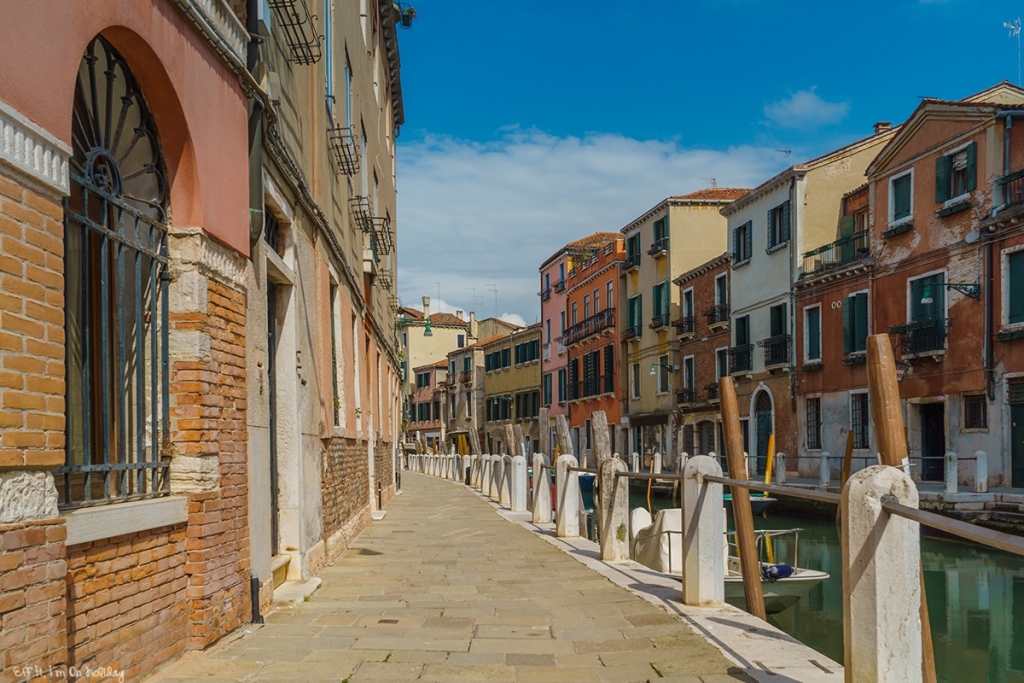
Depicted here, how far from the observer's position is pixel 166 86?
15.2ft

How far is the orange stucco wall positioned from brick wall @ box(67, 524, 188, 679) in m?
1.73

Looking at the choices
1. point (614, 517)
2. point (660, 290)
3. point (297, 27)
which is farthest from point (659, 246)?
point (297, 27)

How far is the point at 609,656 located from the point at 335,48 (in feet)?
28.5

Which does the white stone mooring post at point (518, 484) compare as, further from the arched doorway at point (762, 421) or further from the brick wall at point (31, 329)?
the arched doorway at point (762, 421)

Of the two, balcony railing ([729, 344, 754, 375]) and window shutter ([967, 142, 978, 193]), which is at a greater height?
window shutter ([967, 142, 978, 193])

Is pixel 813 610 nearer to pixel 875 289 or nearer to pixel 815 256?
pixel 875 289

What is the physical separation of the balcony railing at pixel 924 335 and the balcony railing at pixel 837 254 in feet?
11.0

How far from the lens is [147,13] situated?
4312 mm

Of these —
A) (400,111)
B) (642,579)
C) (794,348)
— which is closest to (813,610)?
(642,579)

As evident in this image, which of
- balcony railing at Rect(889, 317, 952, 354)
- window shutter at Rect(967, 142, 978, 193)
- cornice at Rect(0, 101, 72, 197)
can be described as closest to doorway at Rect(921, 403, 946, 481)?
balcony railing at Rect(889, 317, 952, 354)

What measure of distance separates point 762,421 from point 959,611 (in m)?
17.8

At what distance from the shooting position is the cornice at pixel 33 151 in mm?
3045

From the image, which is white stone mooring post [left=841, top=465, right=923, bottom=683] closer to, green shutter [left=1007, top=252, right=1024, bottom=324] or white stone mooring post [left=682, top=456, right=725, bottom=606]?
white stone mooring post [left=682, top=456, right=725, bottom=606]

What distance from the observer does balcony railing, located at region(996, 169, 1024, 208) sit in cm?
1891
